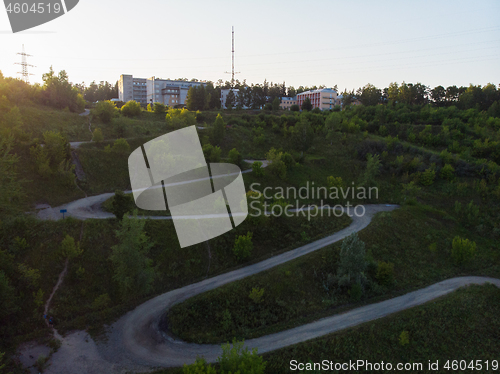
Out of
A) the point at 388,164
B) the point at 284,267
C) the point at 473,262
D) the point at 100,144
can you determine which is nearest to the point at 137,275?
the point at 284,267

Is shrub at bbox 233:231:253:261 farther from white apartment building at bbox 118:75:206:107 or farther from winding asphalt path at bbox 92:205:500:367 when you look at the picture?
white apartment building at bbox 118:75:206:107

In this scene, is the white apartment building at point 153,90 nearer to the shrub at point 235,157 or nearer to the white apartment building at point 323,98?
the white apartment building at point 323,98

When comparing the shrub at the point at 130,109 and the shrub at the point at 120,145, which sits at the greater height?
the shrub at the point at 130,109

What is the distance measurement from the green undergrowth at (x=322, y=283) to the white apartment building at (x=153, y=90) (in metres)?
78.0

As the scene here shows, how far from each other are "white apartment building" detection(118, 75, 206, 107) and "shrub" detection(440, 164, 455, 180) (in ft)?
243

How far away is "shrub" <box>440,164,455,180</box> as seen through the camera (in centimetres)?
4016

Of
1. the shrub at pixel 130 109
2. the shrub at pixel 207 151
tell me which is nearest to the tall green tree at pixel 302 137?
the shrub at pixel 207 151

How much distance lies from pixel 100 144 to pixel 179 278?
23.9m

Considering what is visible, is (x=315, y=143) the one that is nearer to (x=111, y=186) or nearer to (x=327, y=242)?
(x=327, y=242)

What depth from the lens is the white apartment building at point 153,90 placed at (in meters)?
93.3

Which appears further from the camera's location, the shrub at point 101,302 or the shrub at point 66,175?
the shrub at point 66,175

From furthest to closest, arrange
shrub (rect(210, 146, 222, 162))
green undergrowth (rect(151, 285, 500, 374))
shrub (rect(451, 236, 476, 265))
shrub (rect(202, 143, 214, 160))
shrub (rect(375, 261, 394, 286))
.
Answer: shrub (rect(202, 143, 214, 160)) → shrub (rect(210, 146, 222, 162)) → shrub (rect(451, 236, 476, 265)) → shrub (rect(375, 261, 394, 286)) → green undergrowth (rect(151, 285, 500, 374))

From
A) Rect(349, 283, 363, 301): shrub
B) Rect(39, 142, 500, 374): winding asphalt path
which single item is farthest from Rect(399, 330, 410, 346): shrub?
Rect(349, 283, 363, 301): shrub

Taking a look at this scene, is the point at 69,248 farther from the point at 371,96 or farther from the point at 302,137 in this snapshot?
the point at 371,96
